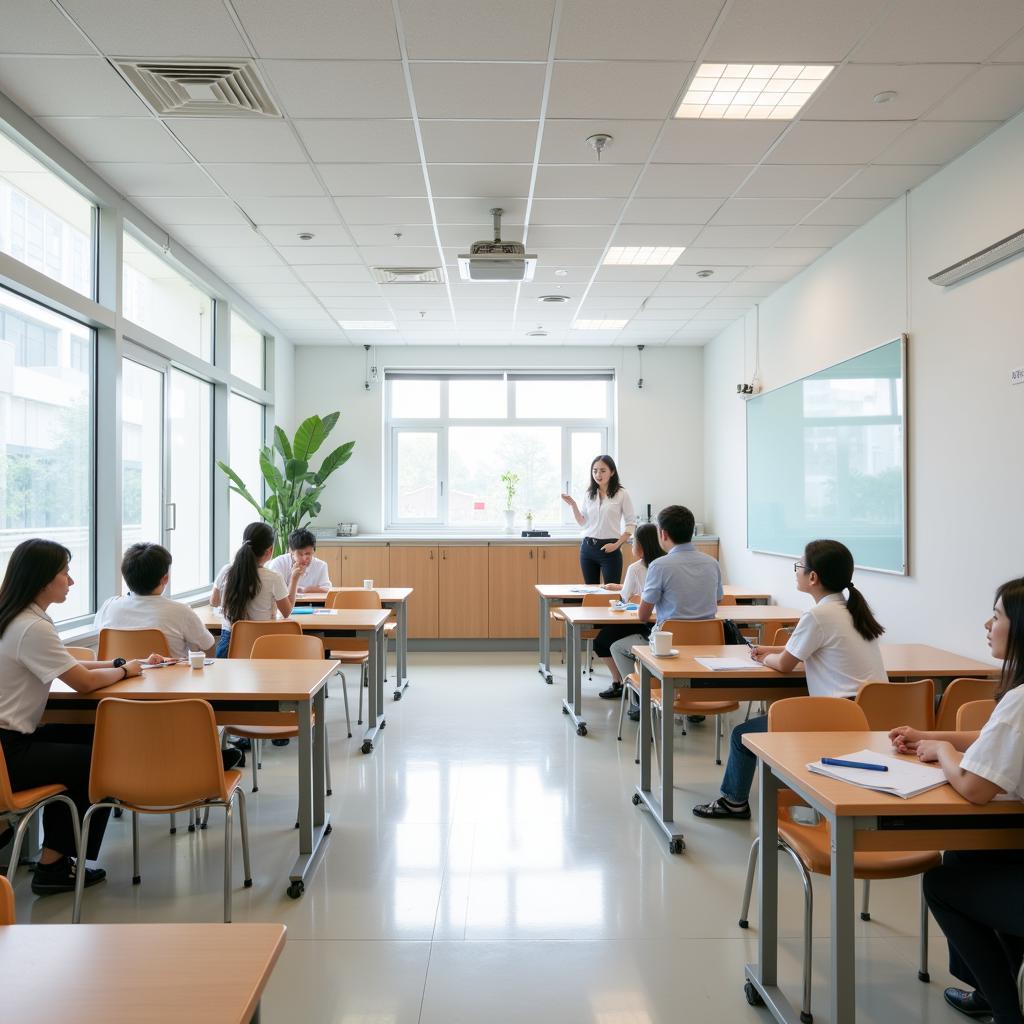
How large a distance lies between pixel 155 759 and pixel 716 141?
3844 millimetres

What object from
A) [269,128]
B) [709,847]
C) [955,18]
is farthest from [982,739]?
[269,128]

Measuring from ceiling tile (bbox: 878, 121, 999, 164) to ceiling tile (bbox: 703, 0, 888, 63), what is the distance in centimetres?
91

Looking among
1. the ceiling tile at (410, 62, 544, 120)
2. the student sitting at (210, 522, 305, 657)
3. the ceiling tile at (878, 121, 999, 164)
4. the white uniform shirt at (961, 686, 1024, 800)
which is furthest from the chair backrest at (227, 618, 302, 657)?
the ceiling tile at (878, 121, 999, 164)

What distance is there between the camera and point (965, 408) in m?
4.21

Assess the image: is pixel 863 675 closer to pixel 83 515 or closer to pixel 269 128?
pixel 269 128

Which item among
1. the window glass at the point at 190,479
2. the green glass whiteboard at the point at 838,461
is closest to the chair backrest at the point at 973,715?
the green glass whiteboard at the point at 838,461

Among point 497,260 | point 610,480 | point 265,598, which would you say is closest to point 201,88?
point 497,260

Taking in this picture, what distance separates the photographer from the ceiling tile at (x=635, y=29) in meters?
3.01

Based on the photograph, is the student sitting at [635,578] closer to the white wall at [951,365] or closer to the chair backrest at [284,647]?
the white wall at [951,365]

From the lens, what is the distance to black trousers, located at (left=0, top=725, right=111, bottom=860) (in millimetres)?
2889

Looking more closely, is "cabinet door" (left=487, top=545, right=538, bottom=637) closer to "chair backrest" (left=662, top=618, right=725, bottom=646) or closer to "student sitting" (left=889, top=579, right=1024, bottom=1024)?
"chair backrest" (left=662, top=618, right=725, bottom=646)

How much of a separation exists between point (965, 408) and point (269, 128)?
12.6ft

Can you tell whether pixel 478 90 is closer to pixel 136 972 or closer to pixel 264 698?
pixel 264 698

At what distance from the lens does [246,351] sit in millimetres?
7809
